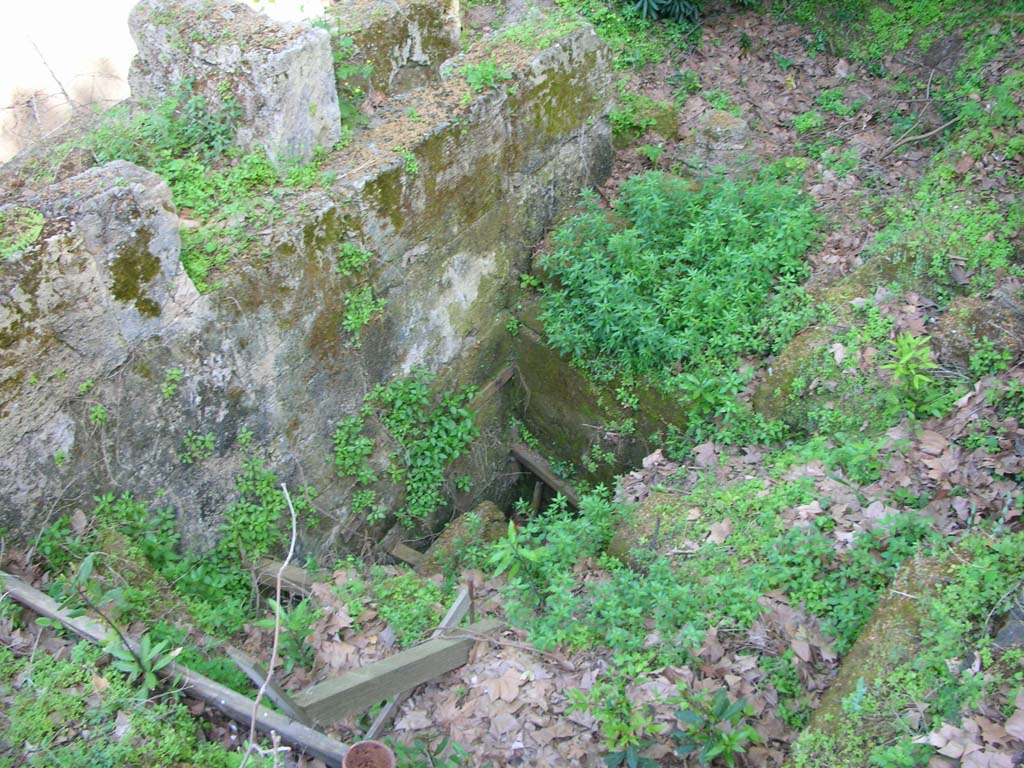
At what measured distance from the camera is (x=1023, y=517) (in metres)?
3.46

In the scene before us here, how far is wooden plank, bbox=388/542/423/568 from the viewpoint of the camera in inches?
225

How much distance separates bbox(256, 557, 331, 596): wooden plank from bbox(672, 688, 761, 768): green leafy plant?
2521 millimetres

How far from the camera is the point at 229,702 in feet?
10.1

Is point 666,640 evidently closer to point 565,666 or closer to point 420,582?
point 565,666

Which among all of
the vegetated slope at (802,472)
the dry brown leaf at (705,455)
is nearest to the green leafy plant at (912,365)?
the vegetated slope at (802,472)

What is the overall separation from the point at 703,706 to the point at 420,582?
6.52ft

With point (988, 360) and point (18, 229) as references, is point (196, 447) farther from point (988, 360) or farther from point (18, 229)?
point (988, 360)

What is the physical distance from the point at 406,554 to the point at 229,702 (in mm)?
2712

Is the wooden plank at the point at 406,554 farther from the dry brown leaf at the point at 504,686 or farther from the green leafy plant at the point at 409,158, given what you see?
the green leafy plant at the point at 409,158

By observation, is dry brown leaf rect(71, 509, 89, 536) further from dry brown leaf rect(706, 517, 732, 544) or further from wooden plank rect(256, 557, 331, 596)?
dry brown leaf rect(706, 517, 732, 544)

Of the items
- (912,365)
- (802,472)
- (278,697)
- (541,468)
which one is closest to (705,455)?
(802,472)

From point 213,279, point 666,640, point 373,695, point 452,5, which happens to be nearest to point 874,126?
point 452,5

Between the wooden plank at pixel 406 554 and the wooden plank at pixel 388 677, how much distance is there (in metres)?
1.79

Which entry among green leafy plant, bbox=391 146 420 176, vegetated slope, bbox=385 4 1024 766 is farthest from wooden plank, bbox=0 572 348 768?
green leafy plant, bbox=391 146 420 176
